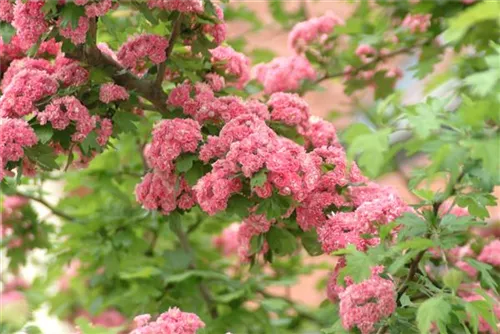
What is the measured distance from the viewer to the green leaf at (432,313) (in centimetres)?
111

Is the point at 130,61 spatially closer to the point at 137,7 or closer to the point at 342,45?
the point at 137,7

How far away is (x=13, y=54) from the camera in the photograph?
164 cm

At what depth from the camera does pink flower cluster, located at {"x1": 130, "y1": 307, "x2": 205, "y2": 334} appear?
1260 mm

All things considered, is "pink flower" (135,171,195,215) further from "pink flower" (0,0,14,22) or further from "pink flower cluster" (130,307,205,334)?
"pink flower" (0,0,14,22)

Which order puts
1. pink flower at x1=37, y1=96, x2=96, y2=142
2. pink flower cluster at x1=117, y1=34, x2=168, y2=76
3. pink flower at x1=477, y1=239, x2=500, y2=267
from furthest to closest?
pink flower at x1=477, y1=239, x2=500, y2=267 → pink flower cluster at x1=117, y1=34, x2=168, y2=76 → pink flower at x1=37, y1=96, x2=96, y2=142

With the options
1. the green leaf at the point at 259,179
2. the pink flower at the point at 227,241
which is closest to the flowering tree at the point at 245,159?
the green leaf at the point at 259,179

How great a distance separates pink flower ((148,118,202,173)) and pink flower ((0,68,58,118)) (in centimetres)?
21

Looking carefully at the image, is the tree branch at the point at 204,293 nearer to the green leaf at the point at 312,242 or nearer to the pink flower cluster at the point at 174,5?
the green leaf at the point at 312,242

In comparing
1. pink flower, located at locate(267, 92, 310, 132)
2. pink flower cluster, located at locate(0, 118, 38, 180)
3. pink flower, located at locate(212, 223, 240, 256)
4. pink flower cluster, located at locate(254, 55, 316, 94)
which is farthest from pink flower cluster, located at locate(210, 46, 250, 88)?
pink flower, located at locate(212, 223, 240, 256)

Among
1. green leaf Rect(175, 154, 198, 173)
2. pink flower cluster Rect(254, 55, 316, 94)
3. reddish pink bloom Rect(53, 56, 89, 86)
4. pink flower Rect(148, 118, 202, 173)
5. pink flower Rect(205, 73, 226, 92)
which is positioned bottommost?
green leaf Rect(175, 154, 198, 173)

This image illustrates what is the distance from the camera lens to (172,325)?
4.16 feet

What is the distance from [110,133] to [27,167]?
0.16 m

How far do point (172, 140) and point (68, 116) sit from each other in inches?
7.4

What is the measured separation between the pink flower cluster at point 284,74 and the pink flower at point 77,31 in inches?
26.4
